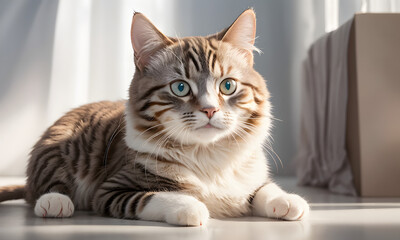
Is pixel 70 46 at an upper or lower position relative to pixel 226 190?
upper

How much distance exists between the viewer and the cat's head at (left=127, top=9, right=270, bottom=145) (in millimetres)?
1443

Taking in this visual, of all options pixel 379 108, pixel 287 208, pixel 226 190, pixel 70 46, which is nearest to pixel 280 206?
pixel 287 208

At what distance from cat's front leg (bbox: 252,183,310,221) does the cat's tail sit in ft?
3.36

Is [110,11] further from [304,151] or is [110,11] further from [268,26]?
[304,151]

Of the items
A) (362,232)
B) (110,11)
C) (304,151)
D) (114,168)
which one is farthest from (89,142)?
(110,11)

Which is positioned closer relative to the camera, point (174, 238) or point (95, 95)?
point (174, 238)

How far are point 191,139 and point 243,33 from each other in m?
0.45

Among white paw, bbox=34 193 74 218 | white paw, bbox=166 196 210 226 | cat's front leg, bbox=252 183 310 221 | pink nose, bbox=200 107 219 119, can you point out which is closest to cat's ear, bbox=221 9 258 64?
pink nose, bbox=200 107 219 119

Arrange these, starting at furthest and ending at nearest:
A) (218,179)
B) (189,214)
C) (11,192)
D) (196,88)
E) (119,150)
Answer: (11,192) → (119,150) → (218,179) → (196,88) → (189,214)

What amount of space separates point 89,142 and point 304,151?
5.59ft

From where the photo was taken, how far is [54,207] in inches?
61.1

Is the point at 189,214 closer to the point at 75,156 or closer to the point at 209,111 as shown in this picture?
the point at 209,111

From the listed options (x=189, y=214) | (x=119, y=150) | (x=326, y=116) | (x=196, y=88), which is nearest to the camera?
(x=189, y=214)

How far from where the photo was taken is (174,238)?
1180mm
